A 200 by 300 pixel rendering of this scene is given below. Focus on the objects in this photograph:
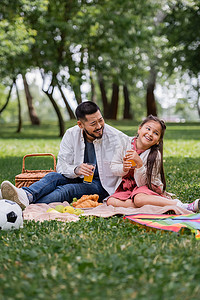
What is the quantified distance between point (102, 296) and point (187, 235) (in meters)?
1.53

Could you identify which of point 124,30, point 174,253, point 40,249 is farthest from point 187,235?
point 124,30

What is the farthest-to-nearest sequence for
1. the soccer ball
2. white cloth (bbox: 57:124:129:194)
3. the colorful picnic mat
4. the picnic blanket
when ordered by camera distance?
white cloth (bbox: 57:124:129:194)
the picnic blanket
the soccer ball
the colorful picnic mat

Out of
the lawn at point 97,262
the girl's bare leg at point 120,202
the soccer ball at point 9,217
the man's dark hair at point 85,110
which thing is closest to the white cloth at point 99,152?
the girl's bare leg at point 120,202

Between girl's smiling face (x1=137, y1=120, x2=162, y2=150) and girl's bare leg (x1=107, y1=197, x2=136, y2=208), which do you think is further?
girl's smiling face (x1=137, y1=120, x2=162, y2=150)

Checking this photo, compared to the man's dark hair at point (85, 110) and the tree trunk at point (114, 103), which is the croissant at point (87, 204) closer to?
the man's dark hair at point (85, 110)

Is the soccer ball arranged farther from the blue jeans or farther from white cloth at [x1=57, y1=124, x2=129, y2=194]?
white cloth at [x1=57, y1=124, x2=129, y2=194]

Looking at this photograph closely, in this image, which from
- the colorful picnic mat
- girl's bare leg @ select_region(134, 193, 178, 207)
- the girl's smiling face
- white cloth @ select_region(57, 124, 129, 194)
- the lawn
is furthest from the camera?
white cloth @ select_region(57, 124, 129, 194)

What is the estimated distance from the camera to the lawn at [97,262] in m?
2.52

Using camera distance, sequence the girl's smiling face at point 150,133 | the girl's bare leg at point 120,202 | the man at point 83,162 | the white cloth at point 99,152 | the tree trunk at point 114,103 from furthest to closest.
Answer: the tree trunk at point 114,103, the white cloth at point 99,152, the man at point 83,162, the girl's smiling face at point 150,133, the girl's bare leg at point 120,202

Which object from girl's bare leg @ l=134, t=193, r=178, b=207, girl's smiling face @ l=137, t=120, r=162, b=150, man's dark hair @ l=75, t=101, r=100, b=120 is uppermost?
man's dark hair @ l=75, t=101, r=100, b=120

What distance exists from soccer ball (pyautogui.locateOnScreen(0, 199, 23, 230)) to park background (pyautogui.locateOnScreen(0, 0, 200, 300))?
0.30 feet

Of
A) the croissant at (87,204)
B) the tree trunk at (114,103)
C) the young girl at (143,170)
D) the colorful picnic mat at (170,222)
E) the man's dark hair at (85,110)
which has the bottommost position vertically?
the croissant at (87,204)

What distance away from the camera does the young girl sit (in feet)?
16.4

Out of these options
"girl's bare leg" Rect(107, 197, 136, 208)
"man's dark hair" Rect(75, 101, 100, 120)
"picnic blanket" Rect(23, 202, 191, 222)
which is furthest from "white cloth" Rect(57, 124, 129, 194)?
"picnic blanket" Rect(23, 202, 191, 222)
